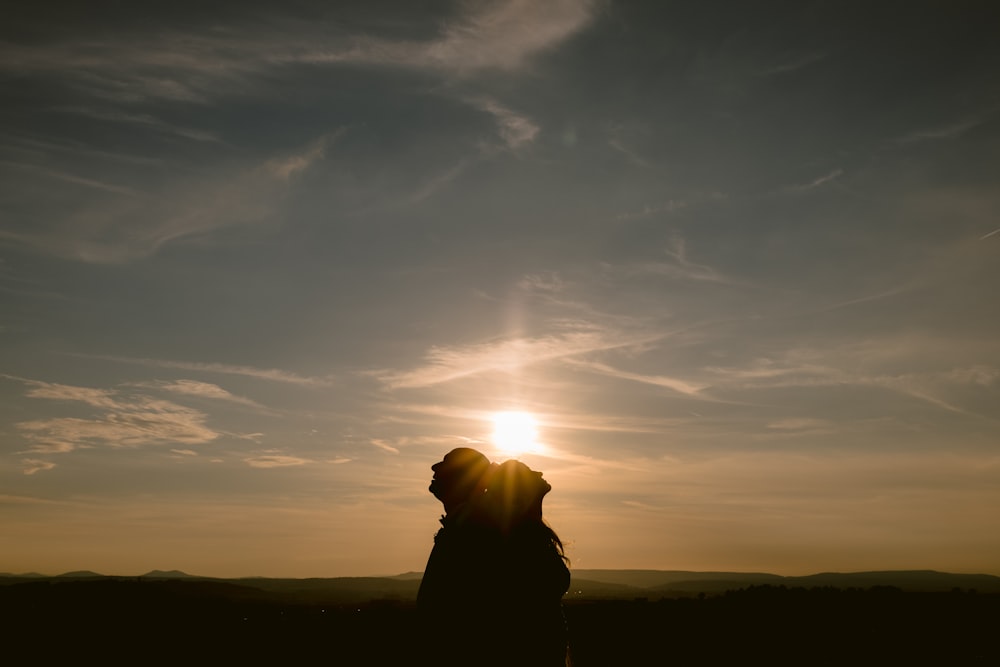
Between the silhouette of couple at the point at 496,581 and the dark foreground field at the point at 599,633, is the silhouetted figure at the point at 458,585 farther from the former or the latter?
the dark foreground field at the point at 599,633

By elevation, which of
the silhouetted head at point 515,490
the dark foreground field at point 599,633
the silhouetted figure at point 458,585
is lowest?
the dark foreground field at point 599,633

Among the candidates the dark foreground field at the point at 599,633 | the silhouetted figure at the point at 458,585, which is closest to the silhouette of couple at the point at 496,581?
the silhouetted figure at the point at 458,585

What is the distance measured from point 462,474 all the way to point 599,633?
27547 millimetres

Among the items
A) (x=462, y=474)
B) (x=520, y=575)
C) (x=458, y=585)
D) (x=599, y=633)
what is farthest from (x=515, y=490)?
(x=599, y=633)

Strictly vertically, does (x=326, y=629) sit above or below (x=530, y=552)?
below

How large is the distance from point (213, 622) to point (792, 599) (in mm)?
25600

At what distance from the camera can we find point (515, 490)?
443cm

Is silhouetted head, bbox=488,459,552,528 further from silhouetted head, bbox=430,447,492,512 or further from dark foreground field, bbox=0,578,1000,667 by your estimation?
dark foreground field, bbox=0,578,1000,667

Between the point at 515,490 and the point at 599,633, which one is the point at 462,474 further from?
the point at 599,633

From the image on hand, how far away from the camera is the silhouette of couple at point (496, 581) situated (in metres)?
4.42

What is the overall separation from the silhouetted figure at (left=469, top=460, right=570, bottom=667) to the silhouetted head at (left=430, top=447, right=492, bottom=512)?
9 centimetres

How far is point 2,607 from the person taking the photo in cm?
2689

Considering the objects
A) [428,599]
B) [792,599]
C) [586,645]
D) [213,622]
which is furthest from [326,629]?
[428,599]

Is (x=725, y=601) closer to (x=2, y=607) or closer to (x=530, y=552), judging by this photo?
(x=2, y=607)
